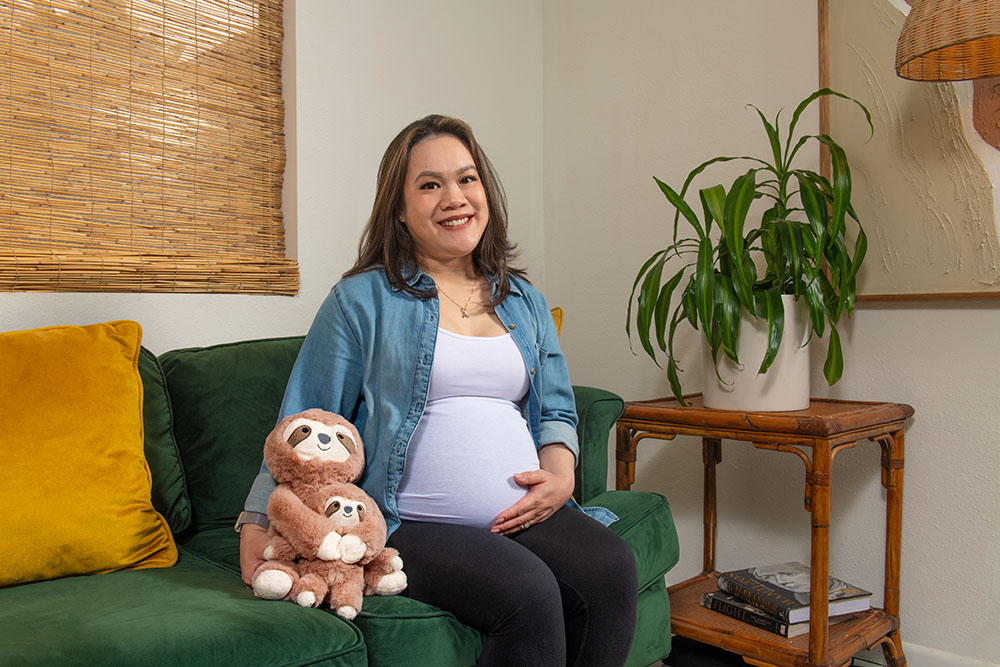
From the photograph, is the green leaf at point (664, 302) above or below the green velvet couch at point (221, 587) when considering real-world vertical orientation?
above

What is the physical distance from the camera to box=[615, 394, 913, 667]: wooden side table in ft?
5.49

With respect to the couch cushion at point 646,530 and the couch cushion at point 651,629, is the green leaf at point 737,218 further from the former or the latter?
the couch cushion at point 651,629

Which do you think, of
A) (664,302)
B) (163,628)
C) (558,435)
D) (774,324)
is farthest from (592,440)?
(163,628)

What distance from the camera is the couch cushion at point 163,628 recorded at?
0.98 m

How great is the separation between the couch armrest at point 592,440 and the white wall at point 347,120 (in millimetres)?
818

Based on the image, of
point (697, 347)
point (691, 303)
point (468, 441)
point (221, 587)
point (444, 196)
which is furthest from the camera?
point (697, 347)

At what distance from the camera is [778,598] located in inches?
71.8

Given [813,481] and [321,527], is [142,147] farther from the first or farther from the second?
[813,481]

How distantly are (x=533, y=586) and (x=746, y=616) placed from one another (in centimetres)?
92

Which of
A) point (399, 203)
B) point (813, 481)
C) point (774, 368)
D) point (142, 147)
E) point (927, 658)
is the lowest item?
point (927, 658)

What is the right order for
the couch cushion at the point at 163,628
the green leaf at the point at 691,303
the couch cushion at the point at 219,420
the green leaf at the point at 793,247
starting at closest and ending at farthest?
1. the couch cushion at the point at 163,628
2. the couch cushion at the point at 219,420
3. the green leaf at the point at 793,247
4. the green leaf at the point at 691,303

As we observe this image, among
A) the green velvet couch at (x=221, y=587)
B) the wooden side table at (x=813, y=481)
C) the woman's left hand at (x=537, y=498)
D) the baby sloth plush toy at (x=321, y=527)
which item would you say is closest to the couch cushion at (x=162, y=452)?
the green velvet couch at (x=221, y=587)

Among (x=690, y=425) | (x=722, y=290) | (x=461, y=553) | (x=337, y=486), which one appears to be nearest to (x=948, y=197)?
(x=722, y=290)

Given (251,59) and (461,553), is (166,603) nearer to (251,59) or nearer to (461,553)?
(461,553)
